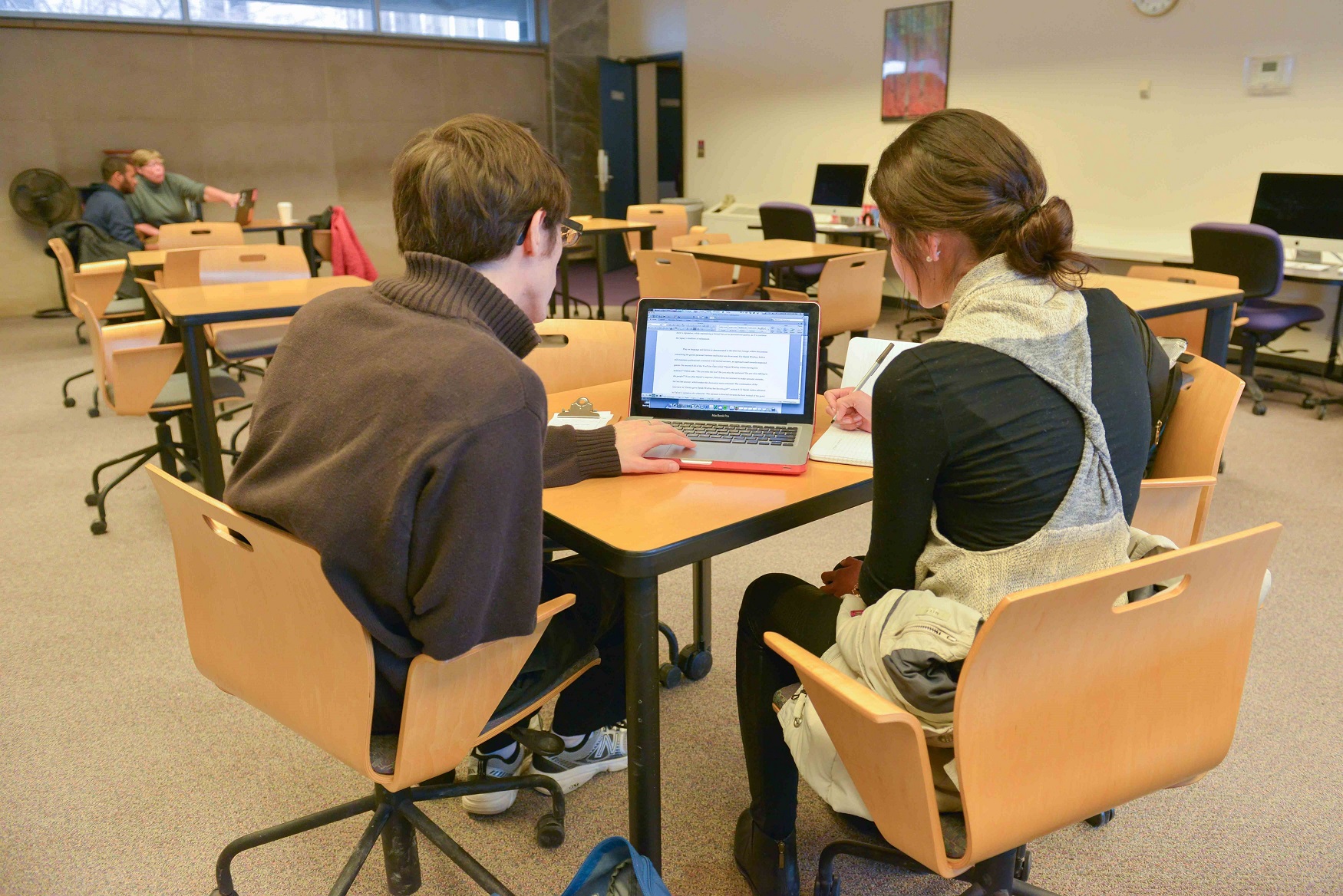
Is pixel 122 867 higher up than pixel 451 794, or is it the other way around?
pixel 451 794

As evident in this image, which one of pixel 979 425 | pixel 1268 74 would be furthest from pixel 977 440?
pixel 1268 74

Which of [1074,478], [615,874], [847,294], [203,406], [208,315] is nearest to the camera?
[1074,478]

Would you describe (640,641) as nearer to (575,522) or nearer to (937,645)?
(575,522)

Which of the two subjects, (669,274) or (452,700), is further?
(669,274)

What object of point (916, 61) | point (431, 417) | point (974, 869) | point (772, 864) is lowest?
point (772, 864)

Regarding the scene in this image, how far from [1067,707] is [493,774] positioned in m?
1.13

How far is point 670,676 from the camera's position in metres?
2.19

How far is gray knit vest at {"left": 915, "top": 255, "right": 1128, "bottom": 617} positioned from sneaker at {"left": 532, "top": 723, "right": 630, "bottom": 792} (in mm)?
926

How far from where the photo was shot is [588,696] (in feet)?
5.45

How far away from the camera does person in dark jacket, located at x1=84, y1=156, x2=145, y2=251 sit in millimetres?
6297

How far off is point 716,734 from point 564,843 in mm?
433

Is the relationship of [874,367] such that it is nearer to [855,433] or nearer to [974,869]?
[855,433]

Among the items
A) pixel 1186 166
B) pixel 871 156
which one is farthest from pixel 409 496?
pixel 871 156

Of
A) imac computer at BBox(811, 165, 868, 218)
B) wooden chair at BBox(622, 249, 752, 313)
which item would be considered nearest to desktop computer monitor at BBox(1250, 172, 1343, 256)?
imac computer at BBox(811, 165, 868, 218)
